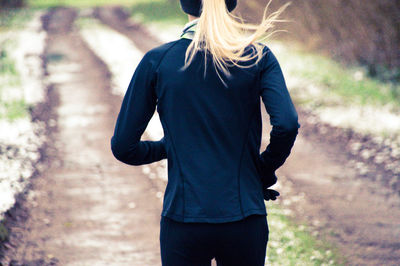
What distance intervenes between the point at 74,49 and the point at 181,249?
19507 mm

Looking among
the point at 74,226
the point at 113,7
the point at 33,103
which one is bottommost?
the point at 113,7

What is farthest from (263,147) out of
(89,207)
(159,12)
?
(159,12)

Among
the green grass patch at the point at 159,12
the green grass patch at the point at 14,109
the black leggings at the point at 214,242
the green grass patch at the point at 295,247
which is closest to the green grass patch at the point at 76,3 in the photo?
the green grass patch at the point at 159,12

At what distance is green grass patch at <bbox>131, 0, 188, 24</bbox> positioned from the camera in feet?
90.8

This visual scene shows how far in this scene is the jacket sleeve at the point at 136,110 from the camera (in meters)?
2.16

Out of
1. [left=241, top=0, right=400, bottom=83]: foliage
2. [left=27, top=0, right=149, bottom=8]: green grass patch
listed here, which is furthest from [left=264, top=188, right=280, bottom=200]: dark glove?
[left=27, top=0, right=149, bottom=8]: green grass patch

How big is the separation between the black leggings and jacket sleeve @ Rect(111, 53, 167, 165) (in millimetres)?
344

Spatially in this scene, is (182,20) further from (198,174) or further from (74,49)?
(198,174)

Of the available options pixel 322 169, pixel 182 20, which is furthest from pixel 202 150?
pixel 182 20

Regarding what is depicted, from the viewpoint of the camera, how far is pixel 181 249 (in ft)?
6.99

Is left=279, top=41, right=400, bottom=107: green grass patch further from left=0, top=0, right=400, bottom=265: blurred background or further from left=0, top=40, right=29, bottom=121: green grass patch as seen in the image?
left=0, top=40, right=29, bottom=121: green grass patch

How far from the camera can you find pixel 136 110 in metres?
2.19

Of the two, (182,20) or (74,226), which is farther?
(182,20)

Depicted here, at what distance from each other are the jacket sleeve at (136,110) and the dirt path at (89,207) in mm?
3174
